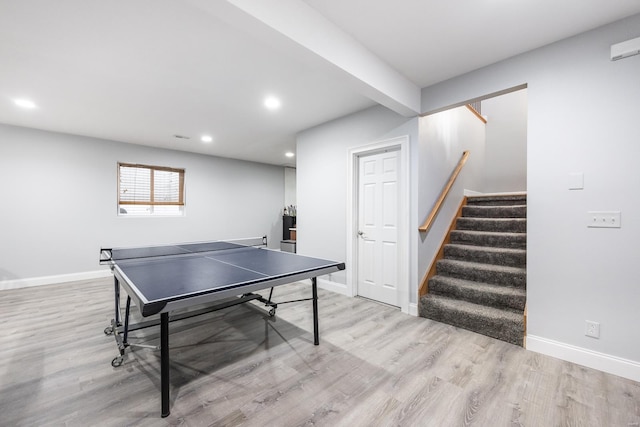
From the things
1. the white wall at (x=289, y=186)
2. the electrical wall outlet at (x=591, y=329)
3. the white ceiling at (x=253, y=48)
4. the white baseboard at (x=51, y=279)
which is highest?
the white ceiling at (x=253, y=48)

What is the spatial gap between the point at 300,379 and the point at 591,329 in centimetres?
225

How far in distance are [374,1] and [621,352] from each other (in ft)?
10.00

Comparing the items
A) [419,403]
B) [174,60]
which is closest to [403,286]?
[419,403]

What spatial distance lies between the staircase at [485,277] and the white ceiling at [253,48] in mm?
1926

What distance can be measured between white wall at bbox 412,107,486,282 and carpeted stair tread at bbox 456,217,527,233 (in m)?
0.23

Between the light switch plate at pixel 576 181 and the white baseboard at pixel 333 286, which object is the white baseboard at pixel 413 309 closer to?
the white baseboard at pixel 333 286

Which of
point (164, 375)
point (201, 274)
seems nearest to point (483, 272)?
point (201, 274)

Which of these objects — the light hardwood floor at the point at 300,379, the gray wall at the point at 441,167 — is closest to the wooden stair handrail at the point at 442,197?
the gray wall at the point at 441,167

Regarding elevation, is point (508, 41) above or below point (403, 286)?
above

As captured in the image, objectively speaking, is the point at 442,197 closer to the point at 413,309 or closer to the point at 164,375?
the point at 413,309

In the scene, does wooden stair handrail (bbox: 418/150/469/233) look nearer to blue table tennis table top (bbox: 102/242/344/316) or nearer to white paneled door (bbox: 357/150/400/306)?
white paneled door (bbox: 357/150/400/306)

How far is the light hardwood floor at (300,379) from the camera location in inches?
61.7

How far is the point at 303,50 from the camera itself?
187cm

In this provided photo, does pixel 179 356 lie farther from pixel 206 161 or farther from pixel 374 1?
pixel 206 161
